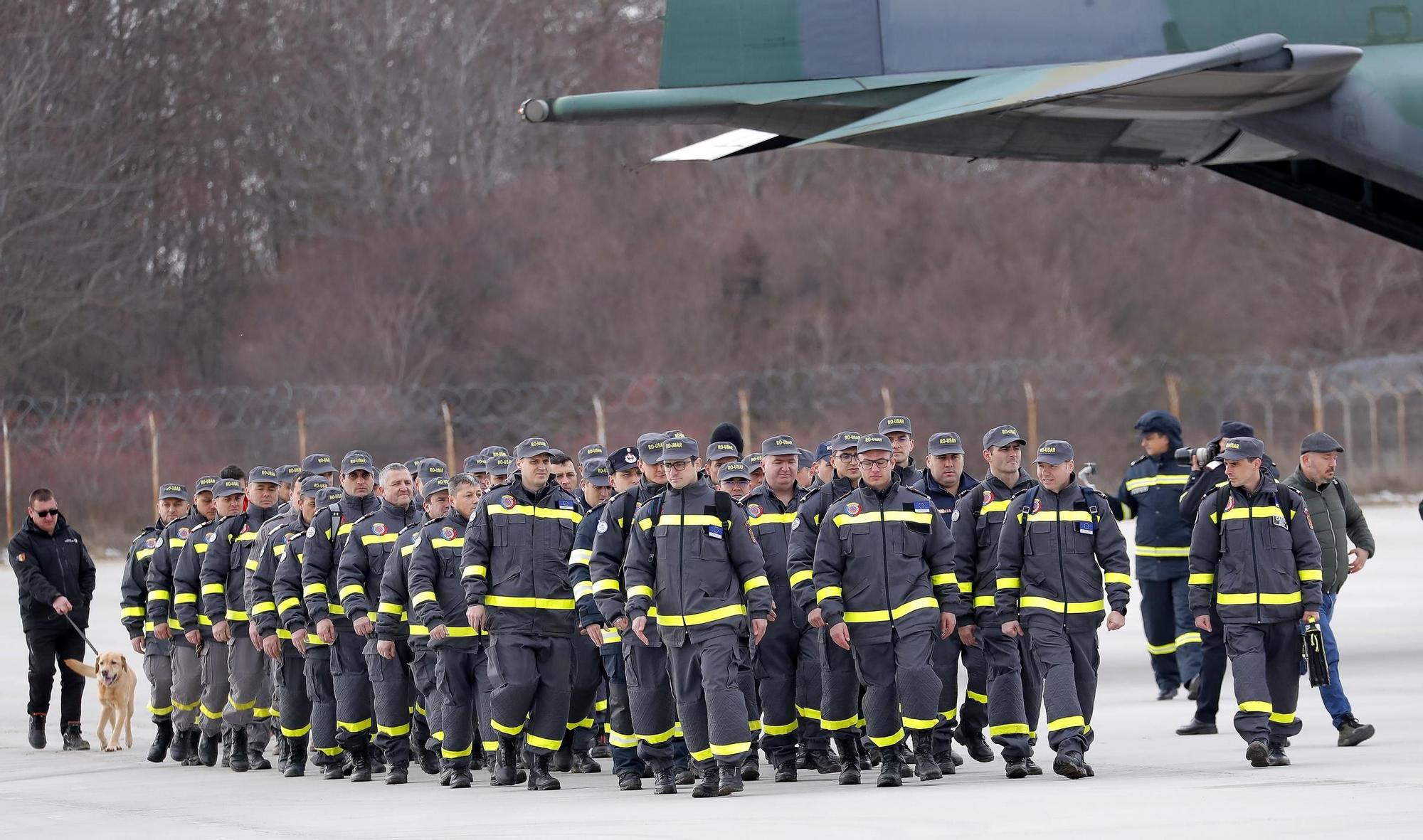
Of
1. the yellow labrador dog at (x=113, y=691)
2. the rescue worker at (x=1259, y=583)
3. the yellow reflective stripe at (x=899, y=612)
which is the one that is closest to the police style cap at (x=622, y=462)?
the yellow reflective stripe at (x=899, y=612)

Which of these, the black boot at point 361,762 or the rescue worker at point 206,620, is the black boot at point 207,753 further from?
the black boot at point 361,762

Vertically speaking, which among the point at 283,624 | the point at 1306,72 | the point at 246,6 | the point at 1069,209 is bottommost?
the point at 283,624

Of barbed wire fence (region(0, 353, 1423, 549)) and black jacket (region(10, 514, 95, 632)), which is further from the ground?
barbed wire fence (region(0, 353, 1423, 549))

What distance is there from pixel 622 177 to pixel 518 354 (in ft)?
25.6

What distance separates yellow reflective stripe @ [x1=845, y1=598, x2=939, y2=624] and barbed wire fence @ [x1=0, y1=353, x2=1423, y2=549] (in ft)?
68.2

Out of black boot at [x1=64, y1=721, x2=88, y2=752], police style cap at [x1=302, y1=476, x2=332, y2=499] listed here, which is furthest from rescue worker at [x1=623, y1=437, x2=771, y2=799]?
black boot at [x1=64, y1=721, x2=88, y2=752]

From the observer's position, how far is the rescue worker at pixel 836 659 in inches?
443

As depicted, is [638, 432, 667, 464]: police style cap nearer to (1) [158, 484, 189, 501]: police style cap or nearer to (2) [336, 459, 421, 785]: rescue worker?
(2) [336, 459, 421, 785]: rescue worker

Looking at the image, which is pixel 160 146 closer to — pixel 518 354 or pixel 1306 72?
pixel 518 354

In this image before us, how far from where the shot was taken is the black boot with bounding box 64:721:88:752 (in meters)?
14.7

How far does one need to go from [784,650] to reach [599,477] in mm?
1742

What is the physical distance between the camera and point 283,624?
509 inches

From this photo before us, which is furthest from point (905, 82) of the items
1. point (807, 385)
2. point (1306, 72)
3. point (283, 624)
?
point (807, 385)

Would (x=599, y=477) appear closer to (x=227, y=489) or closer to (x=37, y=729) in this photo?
(x=227, y=489)
